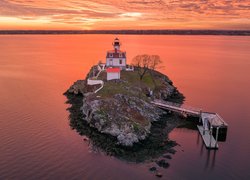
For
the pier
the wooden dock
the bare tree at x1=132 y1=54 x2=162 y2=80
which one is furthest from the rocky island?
the bare tree at x1=132 y1=54 x2=162 y2=80

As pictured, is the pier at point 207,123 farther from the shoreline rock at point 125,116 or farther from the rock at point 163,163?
the rock at point 163,163

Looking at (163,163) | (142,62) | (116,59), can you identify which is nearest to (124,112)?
(163,163)

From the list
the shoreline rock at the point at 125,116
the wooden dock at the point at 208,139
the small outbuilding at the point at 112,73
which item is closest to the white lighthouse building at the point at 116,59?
the small outbuilding at the point at 112,73

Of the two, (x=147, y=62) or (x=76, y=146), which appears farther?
(x=147, y=62)

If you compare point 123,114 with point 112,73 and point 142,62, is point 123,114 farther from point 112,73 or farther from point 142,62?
point 142,62

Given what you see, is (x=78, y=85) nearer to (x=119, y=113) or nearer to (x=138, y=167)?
(x=119, y=113)

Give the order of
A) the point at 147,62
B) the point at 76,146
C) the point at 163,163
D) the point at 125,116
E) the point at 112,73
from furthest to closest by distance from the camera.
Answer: the point at 147,62
the point at 112,73
the point at 125,116
the point at 76,146
the point at 163,163

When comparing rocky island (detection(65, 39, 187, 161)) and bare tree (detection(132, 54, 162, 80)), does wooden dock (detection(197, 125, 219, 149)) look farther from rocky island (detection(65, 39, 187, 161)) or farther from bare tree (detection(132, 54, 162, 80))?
bare tree (detection(132, 54, 162, 80))

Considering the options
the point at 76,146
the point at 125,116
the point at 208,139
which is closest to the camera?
the point at 76,146
